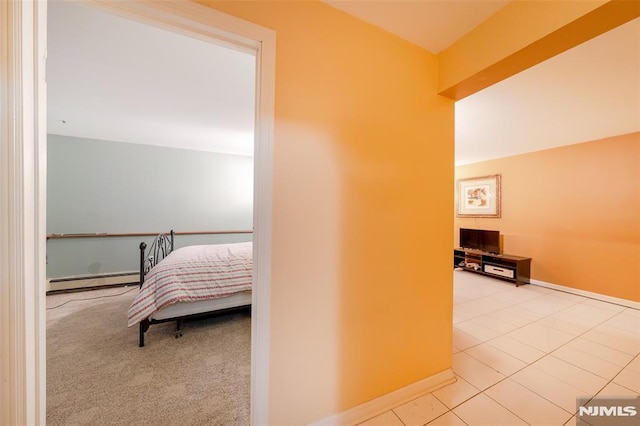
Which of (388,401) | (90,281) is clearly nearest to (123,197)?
(90,281)

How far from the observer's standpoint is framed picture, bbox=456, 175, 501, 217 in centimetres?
477

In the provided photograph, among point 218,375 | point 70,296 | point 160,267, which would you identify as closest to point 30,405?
point 218,375

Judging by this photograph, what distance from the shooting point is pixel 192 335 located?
2434mm

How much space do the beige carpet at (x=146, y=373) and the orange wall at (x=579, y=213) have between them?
5035 millimetres

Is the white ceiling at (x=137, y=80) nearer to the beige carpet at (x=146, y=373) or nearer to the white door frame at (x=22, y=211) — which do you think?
the white door frame at (x=22, y=211)

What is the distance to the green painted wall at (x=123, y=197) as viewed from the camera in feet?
12.2

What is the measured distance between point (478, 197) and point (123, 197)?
278 inches

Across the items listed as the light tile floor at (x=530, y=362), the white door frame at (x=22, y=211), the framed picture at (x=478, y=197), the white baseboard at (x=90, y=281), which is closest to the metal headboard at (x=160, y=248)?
the white baseboard at (x=90, y=281)

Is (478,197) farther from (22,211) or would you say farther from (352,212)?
(22,211)

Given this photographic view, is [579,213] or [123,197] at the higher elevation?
[123,197]

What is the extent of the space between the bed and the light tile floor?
1.76 m

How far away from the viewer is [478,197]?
5.11 meters

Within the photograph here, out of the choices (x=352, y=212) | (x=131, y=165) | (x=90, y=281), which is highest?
(x=131, y=165)

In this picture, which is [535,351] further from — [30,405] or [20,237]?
[20,237]
